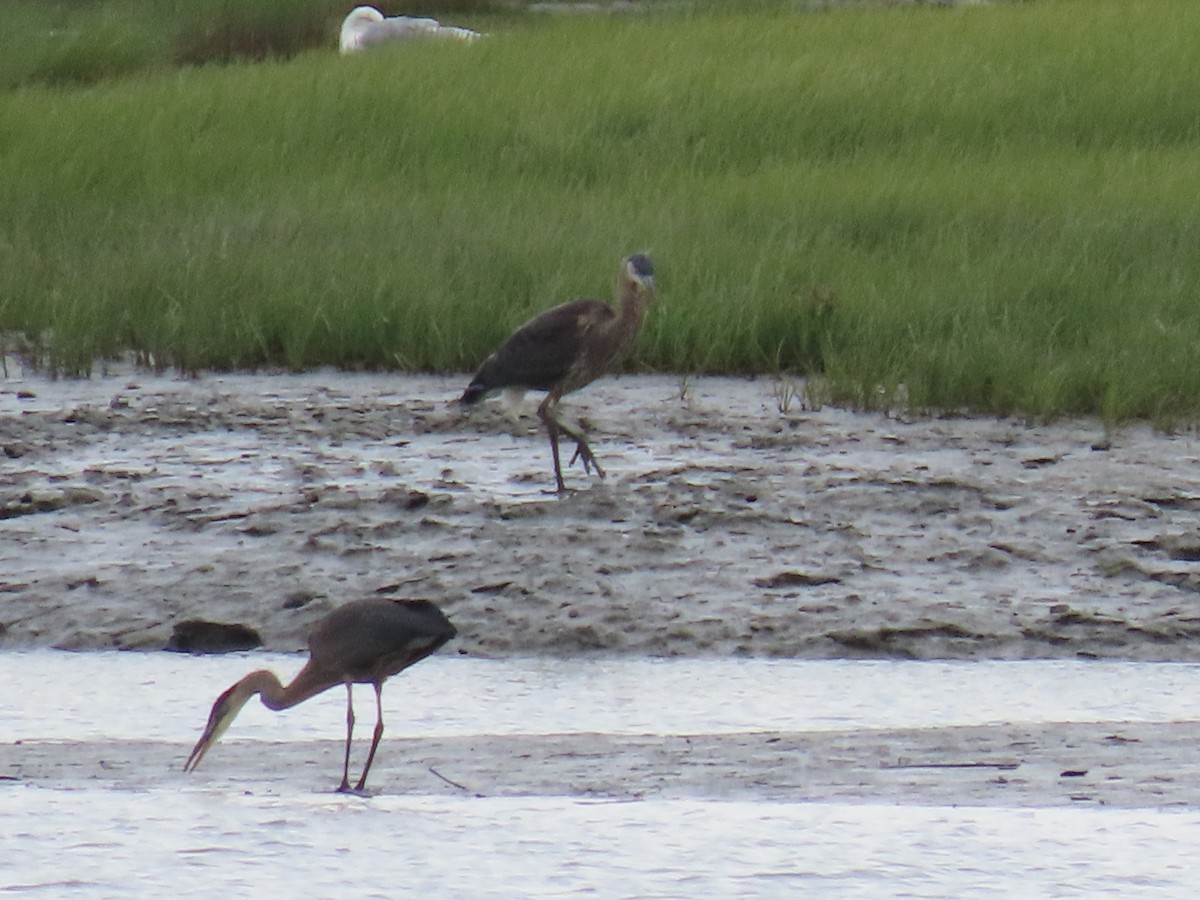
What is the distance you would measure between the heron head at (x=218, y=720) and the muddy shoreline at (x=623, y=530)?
1177 mm

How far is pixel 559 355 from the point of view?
249 inches

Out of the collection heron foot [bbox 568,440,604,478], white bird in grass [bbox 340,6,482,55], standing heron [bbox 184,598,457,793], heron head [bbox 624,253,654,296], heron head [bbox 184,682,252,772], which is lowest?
heron foot [bbox 568,440,604,478]

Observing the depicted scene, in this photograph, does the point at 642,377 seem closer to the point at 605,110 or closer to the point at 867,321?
the point at 867,321

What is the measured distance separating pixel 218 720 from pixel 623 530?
2064 mm

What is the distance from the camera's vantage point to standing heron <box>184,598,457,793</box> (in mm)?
3576

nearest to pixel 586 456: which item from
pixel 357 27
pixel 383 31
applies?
pixel 383 31

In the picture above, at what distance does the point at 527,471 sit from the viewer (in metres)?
6.50

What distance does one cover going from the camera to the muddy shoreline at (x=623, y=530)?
494 cm

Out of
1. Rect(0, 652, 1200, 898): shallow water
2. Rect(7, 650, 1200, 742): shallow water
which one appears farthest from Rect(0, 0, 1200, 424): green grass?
Rect(0, 652, 1200, 898): shallow water

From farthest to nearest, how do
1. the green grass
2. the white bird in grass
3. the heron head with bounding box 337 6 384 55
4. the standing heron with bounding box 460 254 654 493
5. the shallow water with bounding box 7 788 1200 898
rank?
the heron head with bounding box 337 6 384 55 → the white bird in grass → the green grass → the standing heron with bounding box 460 254 654 493 → the shallow water with bounding box 7 788 1200 898

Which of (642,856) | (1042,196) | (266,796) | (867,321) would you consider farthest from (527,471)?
(1042,196)

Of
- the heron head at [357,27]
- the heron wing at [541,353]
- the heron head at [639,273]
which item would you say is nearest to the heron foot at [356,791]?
the heron wing at [541,353]

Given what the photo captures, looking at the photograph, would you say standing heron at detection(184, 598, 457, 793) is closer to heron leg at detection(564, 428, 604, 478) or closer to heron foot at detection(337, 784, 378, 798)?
heron foot at detection(337, 784, 378, 798)

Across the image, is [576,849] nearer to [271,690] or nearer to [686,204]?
[271,690]
